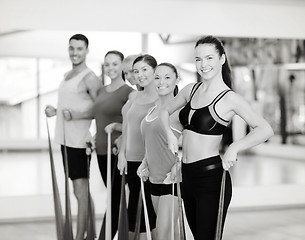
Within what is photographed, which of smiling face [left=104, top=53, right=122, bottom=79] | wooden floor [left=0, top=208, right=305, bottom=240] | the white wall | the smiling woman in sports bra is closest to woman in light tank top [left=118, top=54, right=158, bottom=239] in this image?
smiling face [left=104, top=53, right=122, bottom=79]

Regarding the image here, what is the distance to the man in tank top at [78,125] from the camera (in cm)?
438

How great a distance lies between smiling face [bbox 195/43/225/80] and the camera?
8.39ft

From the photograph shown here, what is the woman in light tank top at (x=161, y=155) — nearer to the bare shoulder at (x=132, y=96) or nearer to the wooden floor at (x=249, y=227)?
the bare shoulder at (x=132, y=96)

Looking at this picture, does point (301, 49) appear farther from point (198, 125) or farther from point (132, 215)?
point (198, 125)

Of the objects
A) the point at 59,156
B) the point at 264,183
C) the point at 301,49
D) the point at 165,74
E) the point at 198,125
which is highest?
the point at 301,49

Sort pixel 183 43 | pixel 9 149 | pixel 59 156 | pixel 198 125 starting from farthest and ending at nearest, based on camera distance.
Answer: pixel 183 43 → pixel 9 149 → pixel 59 156 → pixel 198 125

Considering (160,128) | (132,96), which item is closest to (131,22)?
(132,96)

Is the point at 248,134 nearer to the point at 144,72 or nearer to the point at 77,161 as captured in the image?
the point at 144,72

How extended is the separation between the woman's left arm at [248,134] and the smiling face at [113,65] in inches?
71.6

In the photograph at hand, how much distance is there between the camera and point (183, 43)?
6086mm

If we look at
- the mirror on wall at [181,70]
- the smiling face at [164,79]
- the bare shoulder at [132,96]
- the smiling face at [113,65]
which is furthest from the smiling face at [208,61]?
the mirror on wall at [181,70]

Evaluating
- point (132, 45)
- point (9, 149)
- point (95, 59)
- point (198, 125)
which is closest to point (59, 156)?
point (9, 149)

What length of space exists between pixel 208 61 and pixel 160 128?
0.66 metres

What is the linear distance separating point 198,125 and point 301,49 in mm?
4627
